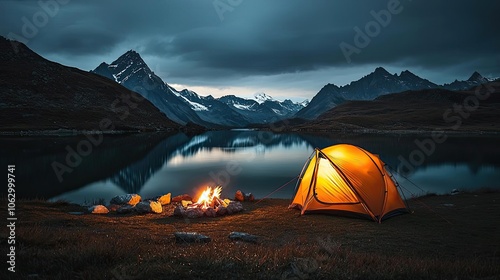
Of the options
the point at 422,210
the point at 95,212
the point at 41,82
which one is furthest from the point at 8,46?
the point at 422,210

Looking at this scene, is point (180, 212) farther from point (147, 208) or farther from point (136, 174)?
point (136, 174)

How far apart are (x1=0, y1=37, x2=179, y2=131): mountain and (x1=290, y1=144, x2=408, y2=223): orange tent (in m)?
118

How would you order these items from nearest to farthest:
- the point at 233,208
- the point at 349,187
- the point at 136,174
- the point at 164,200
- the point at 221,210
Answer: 1. the point at 349,187
2. the point at 221,210
3. the point at 233,208
4. the point at 164,200
5. the point at 136,174

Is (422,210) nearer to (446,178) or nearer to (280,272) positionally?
(280,272)

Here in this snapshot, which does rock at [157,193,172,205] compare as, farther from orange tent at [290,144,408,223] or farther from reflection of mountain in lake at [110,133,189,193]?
reflection of mountain in lake at [110,133,189,193]

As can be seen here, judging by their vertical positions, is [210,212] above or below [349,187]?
below

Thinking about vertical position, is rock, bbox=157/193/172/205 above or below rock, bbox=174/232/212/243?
below

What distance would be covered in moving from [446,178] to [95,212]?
122ft

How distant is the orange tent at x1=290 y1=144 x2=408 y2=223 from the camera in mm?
17219

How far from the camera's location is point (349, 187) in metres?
17.5

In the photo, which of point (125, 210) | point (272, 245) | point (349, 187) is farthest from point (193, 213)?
point (349, 187)

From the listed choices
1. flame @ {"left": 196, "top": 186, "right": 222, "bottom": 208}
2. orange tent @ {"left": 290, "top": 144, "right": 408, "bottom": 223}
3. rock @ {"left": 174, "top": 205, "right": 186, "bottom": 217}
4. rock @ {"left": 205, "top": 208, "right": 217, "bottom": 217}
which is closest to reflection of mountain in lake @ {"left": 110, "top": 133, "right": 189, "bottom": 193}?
flame @ {"left": 196, "top": 186, "right": 222, "bottom": 208}

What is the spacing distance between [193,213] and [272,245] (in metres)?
7.33

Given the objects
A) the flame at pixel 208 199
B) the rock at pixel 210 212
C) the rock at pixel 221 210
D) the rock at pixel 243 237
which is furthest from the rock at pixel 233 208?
the rock at pixel 243 237
